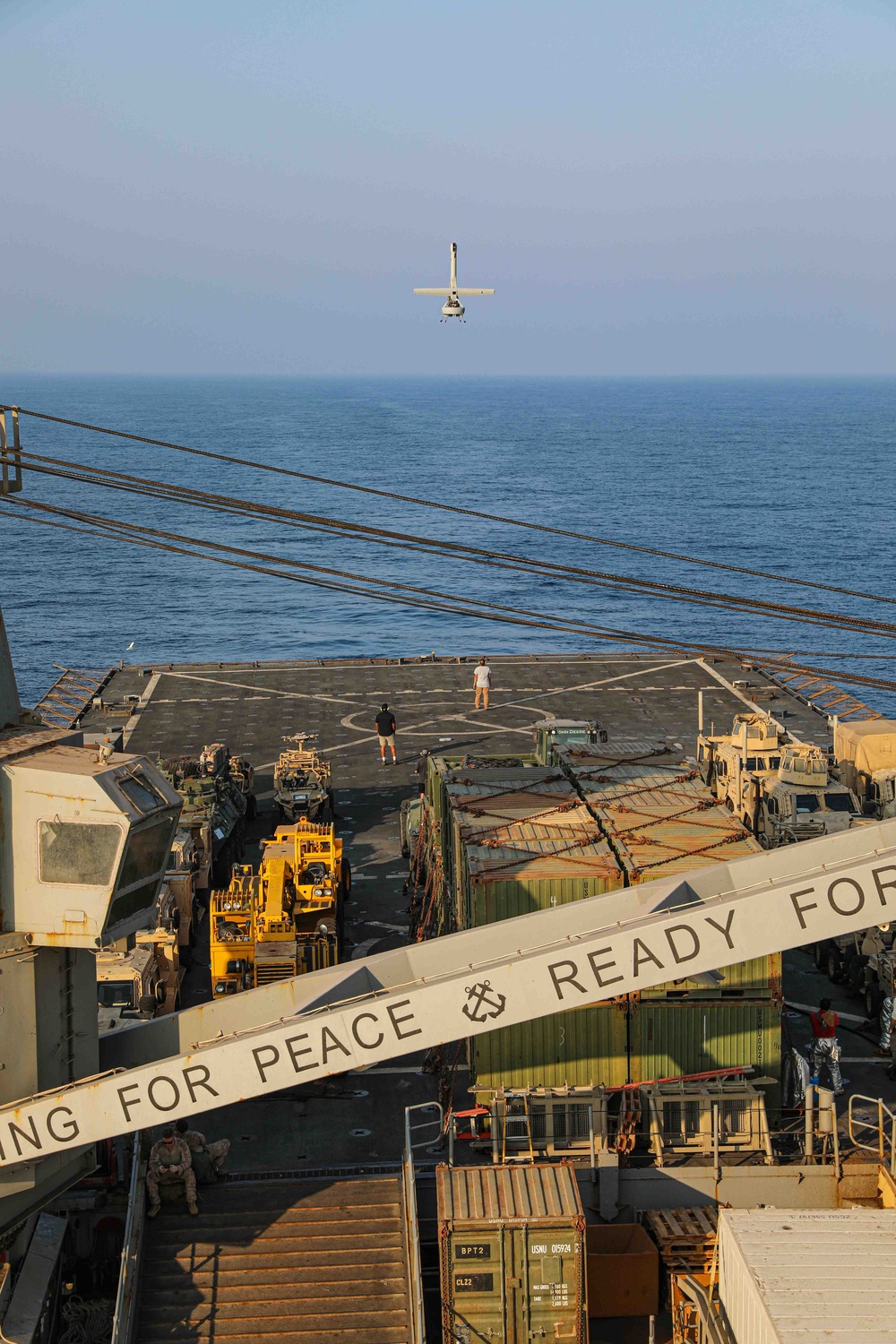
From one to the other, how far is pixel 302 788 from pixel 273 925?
10.6m

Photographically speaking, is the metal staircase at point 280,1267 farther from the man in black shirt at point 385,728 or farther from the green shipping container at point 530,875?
the man in black shirt at point 385,728

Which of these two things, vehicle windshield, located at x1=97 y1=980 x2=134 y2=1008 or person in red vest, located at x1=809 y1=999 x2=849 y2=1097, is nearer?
person in red vest, located at x1=809 y1=999 x2=849 y2=1097

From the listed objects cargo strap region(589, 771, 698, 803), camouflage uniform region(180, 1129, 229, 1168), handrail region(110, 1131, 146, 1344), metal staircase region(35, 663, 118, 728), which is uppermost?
cargo strap region(589, 771, 698, 803)

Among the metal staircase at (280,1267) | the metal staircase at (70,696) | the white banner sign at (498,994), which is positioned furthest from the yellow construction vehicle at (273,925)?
the metal staircase at (70,696)

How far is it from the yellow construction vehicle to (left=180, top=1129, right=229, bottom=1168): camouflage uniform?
153 inches

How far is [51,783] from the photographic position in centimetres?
1661

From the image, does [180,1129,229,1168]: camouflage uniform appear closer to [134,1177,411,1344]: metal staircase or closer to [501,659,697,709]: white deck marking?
[134,1177,411,1344]: metal staircase

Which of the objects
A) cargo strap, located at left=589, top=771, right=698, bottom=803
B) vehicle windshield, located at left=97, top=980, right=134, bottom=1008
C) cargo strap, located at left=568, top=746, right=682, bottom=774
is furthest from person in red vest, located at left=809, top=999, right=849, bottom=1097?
vehicle windshield, located at left=97, top=980, right=134, bottom=1008

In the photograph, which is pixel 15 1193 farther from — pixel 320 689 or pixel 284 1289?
pixel 320 689

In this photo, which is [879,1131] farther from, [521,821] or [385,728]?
[385,728]

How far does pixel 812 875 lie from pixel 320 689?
36.4 m

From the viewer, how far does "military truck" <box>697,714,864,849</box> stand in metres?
32.5

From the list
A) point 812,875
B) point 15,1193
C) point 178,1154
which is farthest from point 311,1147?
point 812,875

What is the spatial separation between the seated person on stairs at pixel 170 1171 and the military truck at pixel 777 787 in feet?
46.5
